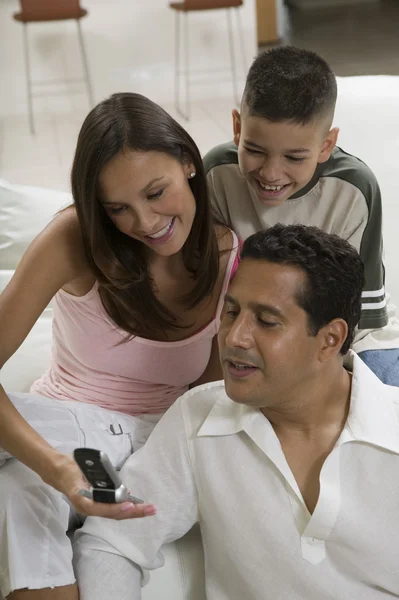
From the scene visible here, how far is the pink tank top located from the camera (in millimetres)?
1851

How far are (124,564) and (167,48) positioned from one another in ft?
16.9

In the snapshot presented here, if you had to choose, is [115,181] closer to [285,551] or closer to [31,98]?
[285,551]

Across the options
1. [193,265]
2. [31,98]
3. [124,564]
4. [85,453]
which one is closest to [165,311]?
[193,265]

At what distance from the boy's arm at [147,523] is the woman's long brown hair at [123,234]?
31cm

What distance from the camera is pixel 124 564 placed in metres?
1.53

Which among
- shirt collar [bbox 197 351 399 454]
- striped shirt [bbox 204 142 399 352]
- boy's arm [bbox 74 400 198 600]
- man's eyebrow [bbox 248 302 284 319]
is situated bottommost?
boy's arm [bbox 74 400 198 600]

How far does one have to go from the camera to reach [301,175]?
1867mm

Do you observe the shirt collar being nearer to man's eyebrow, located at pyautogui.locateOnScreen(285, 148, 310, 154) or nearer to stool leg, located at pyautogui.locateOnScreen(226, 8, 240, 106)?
man's eyebrow, located at pyautogui.locateOnScreen(285, 148, 310, 154)

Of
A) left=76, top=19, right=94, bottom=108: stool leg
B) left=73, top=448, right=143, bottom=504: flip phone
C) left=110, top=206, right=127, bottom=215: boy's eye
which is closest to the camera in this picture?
left=73, top=448, right=143, bottom=504: flip phone

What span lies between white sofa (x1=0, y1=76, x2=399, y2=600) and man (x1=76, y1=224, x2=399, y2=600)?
2.70ft

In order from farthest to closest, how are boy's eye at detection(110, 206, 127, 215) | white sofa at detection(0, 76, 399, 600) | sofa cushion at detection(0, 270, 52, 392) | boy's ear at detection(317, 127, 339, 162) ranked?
white sofa at detection(0, 76, 399, 600) → sofa cushion at detection(0, 270, 52, 392) → boy's ear at detection(317, 127, 339, 162) → boy's eye at detection(110, 206, 127, 215)

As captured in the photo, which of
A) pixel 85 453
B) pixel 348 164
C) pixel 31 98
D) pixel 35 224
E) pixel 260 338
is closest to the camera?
pixel 85 453

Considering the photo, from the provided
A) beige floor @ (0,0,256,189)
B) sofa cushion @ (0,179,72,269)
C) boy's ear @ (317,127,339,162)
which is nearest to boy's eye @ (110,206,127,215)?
boy's ear @ (317,127,339,162)

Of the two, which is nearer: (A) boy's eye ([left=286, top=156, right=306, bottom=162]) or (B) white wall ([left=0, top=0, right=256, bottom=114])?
(A) boy's eye ([left=286, top=156, right=306, bottom=162])
